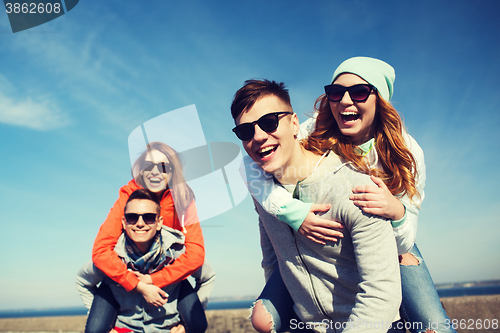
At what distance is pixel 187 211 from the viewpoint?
4.15 metres

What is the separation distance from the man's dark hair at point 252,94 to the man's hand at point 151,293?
2.36m

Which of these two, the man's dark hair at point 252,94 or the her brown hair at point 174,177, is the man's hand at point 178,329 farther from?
the man's dark hair at point 252,94

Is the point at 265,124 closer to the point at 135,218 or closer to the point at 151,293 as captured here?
the point at 135,218

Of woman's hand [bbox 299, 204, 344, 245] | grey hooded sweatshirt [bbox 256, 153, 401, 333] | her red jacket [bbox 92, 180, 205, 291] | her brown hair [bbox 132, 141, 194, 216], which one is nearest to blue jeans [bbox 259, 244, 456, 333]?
grey hooded sweatshirt [bbox 256, 153, 401, 333]

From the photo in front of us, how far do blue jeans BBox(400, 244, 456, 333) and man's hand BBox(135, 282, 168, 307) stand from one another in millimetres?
2664

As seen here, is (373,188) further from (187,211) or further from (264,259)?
(187,211)

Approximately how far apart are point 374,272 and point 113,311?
326cm

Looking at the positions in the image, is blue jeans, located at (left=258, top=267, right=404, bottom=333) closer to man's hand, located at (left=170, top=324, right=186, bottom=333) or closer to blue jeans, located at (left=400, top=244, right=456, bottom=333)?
blue jeans, located at (left=400, top=244, right=456, bottom=333)

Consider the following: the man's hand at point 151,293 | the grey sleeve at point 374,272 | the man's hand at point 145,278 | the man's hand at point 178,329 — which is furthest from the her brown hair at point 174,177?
the grey sleeve at point 374,272

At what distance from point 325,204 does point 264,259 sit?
1392mm

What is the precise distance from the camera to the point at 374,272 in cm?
195

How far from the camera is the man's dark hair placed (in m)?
2.49

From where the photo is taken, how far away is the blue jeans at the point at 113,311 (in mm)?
3545

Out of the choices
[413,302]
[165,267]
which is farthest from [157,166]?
[413,302]
